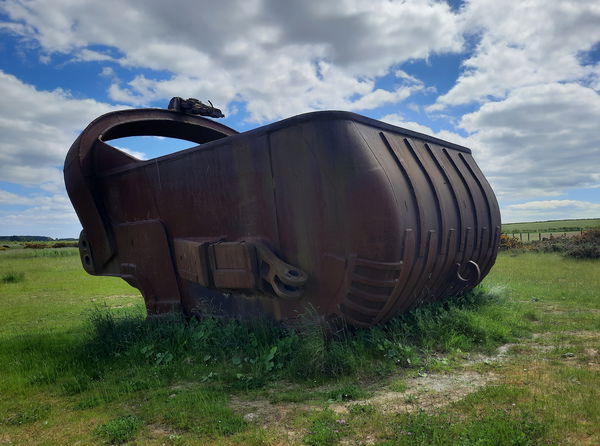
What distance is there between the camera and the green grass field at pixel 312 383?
287 cm

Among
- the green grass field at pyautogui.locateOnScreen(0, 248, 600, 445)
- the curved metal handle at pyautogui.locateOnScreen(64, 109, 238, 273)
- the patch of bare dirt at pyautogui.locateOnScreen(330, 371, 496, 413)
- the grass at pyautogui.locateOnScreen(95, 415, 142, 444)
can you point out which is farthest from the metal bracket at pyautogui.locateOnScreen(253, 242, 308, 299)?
the curved metal handle at pyautogui.locateOnScreen(64, 109, 238, 273)

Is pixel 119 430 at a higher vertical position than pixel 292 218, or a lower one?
lower

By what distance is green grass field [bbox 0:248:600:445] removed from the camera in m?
2.87

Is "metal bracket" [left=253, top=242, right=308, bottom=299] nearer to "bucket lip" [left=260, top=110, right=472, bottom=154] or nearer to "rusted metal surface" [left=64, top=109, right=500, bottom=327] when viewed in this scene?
"rusted metal surface" [left=64, top=109, right=500, bottom=327]

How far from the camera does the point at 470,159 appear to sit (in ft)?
21.7

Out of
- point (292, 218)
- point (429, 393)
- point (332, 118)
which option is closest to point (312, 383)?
point (429, 393)

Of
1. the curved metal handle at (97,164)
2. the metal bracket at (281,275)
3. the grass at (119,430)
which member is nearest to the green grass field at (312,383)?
the grass at (119,430)

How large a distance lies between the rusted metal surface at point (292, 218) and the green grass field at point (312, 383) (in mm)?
396

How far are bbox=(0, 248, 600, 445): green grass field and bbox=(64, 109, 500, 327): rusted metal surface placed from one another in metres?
0.40

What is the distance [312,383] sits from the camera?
376 cm

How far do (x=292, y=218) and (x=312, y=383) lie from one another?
149 cm

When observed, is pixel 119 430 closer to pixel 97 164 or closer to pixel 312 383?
pixel 312 383

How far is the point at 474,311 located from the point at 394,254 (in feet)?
8.02

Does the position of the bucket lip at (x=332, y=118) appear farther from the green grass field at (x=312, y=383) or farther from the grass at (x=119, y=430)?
the grass at (x=119, y=430)
